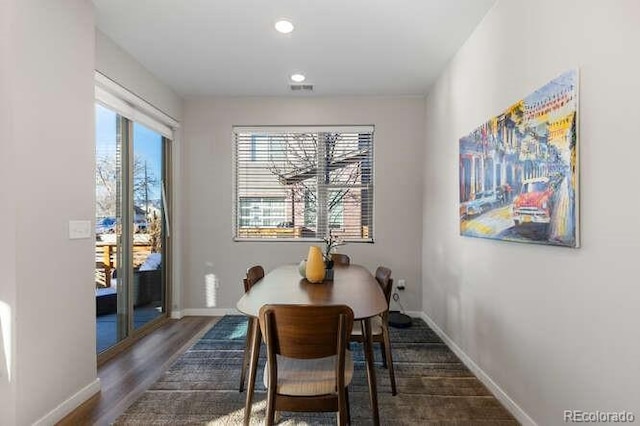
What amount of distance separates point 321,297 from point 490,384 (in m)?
1.43

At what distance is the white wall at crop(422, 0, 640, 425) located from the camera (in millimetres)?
1417

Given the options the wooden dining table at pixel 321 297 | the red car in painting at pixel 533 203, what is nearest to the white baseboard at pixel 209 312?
the wooden dining table at pixel 321 297

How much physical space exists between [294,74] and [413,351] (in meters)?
2.95

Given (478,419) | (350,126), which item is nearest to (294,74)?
(350,126)

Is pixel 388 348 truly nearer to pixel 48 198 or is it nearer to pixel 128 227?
pixel 48 198

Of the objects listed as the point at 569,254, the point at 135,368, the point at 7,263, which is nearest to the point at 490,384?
the point at 569,254

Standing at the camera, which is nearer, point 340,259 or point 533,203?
point 533,203

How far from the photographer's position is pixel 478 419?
2203 mm

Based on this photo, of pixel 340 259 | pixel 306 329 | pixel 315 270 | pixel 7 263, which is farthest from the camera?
pixel 340 259

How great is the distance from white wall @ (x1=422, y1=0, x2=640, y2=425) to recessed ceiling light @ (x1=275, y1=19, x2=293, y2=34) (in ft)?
4.75

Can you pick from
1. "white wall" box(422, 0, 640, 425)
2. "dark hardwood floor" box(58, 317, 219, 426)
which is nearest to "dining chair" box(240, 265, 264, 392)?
"dark hardwood floor" box(58, 317, 219, 426)

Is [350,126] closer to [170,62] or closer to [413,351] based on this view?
[170,62]

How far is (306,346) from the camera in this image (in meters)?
1.60

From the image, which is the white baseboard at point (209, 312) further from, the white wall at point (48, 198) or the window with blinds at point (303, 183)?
the white wall at point (48, 198)
